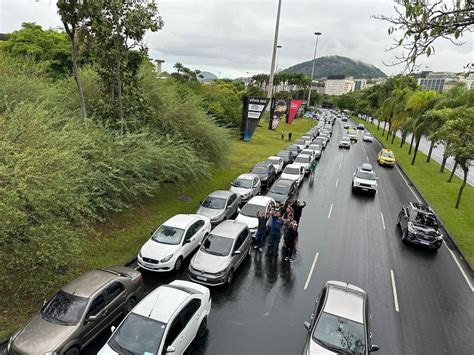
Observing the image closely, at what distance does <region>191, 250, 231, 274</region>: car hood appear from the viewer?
1038 cm

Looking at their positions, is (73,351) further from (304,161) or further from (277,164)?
(304,161)

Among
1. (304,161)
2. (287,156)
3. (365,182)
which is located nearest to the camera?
(365,182)

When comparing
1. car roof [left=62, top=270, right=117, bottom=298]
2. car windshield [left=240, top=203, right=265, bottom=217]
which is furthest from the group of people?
car roof [left=62, top=270, right=117, bottom=298]

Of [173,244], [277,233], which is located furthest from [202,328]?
[277,233]

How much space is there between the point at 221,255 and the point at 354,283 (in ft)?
15.2

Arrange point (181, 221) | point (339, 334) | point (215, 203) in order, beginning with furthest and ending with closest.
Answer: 1. point (215, 203)
2. point (181, 221)
3. point (339, 334)

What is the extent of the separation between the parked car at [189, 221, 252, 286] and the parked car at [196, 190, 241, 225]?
2.30 m

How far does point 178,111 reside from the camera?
20.0m

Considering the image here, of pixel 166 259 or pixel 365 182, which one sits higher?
pixel 365 182

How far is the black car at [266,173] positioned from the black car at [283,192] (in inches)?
73.9

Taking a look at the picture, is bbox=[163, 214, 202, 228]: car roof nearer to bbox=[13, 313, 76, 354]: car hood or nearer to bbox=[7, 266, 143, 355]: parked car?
bbox=[7, 266, 143, 355]: parked car

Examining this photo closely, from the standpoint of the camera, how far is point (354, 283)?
1144 cm

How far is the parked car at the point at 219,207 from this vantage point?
14847 millimetres

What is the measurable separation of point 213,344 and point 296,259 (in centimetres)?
551
